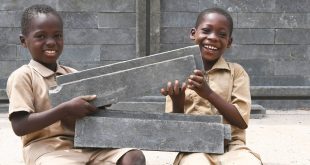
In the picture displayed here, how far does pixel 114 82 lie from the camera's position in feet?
7.30

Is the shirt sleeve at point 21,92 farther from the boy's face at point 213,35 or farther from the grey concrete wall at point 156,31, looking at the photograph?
the grey concrete wall at point 156,31

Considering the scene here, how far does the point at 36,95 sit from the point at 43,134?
19 cm

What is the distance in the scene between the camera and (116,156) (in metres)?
2.27

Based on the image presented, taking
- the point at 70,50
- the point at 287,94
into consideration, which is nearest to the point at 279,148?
the point at 287,94

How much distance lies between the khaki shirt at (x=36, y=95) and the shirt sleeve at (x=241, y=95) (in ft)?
2.82

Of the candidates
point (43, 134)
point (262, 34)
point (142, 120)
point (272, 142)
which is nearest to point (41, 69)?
point (43, 134)

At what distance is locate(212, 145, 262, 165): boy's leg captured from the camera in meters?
2.38

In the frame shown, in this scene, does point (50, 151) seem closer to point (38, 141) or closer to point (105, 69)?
point (38, 141)

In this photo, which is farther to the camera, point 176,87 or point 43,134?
point 43,134

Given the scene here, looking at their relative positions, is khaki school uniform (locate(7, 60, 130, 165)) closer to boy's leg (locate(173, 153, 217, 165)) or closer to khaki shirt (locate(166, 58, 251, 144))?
boy's leg (locate(173, 153, 217, 165))

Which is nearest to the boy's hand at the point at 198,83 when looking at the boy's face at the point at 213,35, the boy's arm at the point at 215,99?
the boy's arm at the point at 215,99

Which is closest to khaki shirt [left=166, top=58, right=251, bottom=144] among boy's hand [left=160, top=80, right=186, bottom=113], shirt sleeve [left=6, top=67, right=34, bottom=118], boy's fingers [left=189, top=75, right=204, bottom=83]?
boy's hand [left=160, top=80, right=186, bottom=113]

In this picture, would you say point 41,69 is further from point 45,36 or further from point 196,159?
point 196,159

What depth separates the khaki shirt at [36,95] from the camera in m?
2.35
